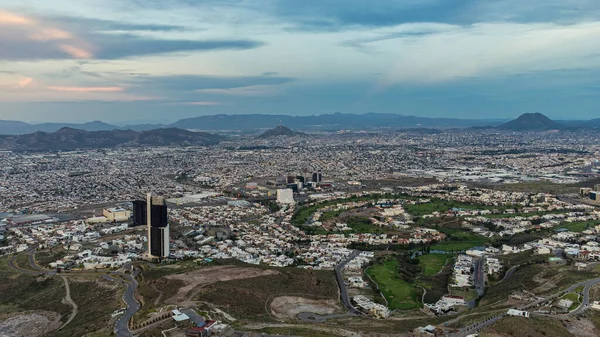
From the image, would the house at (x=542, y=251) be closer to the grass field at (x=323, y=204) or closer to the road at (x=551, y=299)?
the road at (x=551, y=299)

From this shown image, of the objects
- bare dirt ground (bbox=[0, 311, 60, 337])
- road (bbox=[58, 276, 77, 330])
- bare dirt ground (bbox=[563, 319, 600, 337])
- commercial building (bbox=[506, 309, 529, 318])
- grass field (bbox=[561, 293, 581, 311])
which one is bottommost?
bare dirt ground (bbox=[0, 311, 60, 337])

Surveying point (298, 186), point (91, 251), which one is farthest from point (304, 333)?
point (298, 186)

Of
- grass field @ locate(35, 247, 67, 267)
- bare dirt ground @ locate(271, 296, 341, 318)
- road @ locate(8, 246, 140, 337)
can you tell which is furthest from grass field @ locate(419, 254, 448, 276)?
grass field @ locate(35, 247, 67, 267)

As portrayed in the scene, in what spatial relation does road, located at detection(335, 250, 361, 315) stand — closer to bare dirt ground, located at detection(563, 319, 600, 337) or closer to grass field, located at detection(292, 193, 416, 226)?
bare dirt ground, located at detection(563, 319, 600, 337)

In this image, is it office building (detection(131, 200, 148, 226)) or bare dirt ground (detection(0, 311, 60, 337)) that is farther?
office building (detection(131, 200, 148, 226))

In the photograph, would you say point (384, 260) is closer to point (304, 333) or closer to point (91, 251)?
point (304, 333)

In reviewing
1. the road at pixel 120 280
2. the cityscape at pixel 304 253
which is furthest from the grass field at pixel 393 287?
the road at pixel 120 280
